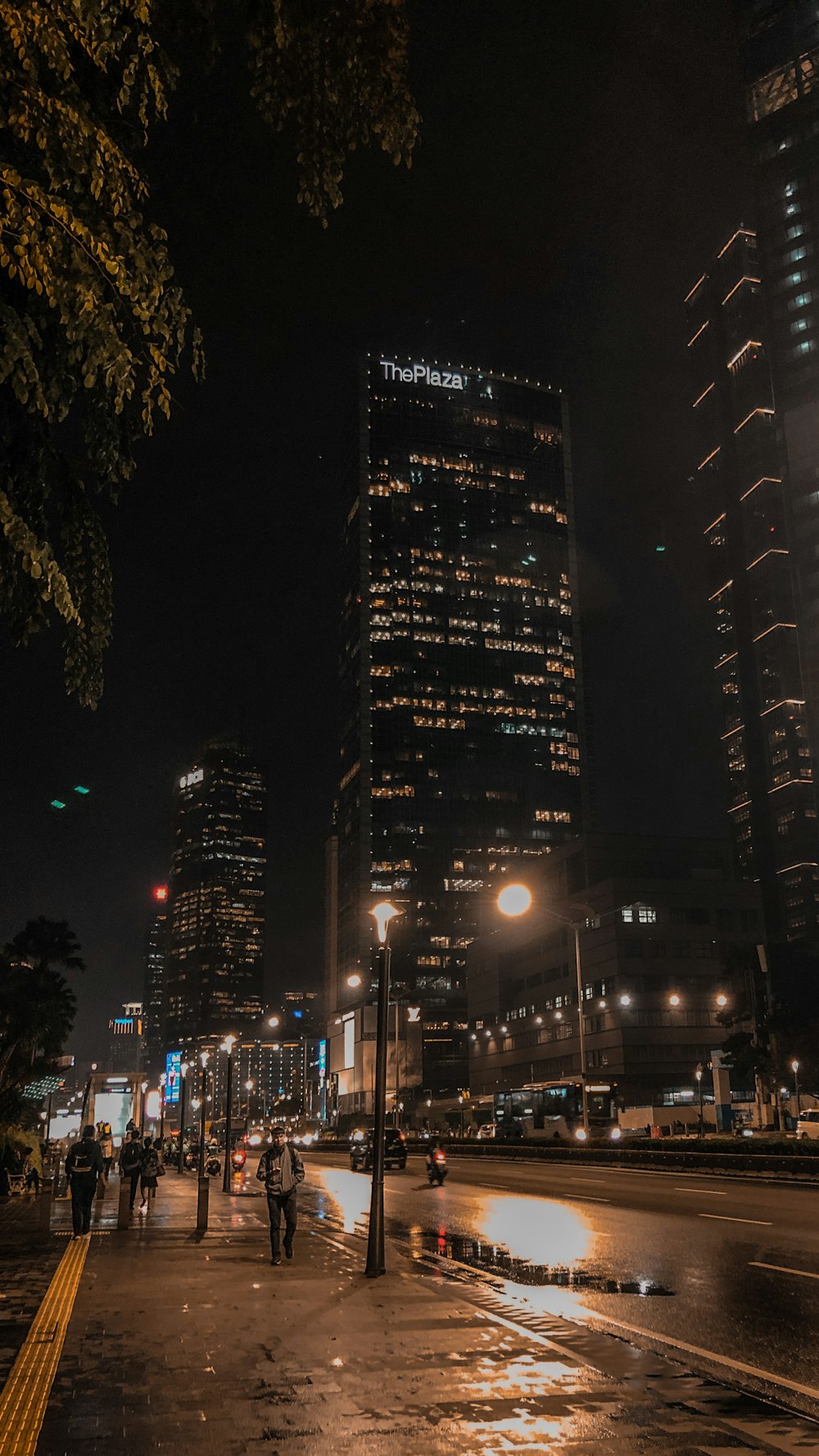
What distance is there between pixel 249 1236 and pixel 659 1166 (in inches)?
922

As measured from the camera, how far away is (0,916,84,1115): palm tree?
62.1 m

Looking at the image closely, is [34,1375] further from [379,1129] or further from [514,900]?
[514,900]

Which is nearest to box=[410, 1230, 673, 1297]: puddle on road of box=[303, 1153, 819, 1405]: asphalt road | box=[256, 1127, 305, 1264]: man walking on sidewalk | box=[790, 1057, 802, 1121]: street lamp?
box=[303, 1153, 819, 1405]: asphalt road

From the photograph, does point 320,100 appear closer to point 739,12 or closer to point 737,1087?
point 737,1087

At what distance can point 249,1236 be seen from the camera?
19.0 m

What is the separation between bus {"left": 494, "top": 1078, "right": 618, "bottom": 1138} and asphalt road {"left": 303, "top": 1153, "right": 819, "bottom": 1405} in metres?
30.3

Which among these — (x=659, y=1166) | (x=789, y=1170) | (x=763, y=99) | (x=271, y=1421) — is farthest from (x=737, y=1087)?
(x=763, y=99)

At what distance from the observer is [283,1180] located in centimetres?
1566

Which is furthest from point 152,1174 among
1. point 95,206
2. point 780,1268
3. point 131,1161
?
point 95,206

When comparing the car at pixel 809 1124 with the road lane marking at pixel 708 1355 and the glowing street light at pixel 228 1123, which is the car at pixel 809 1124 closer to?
the glowing street light at pixel 228 1123

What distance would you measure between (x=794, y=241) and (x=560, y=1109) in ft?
504

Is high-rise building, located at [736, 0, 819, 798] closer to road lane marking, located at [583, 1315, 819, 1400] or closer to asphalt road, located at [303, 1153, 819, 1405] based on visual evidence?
asphalt road, located at [303, 1153, 819, 1405]

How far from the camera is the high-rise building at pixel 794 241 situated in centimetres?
15925

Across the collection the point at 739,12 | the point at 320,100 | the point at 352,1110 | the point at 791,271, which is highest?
the point at 739,12
